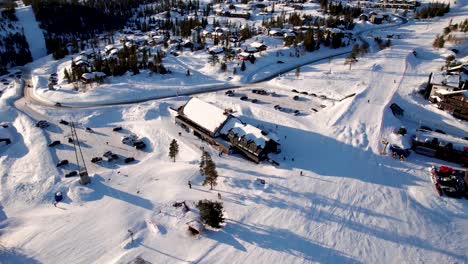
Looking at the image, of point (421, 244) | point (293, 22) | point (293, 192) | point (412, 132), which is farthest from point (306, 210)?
point (293, 22)

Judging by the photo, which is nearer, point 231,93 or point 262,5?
point 231,93

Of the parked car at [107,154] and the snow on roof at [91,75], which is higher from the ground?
the snow on roof at [91,75]

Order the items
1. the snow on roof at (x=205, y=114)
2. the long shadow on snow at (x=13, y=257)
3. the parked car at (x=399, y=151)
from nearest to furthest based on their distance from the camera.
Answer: the long shadow on snow at (x=13, y=257), the parked car at (x=399, y=151), the snow on roof at (x=205, y=114)

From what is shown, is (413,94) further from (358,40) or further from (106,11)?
(106,11)

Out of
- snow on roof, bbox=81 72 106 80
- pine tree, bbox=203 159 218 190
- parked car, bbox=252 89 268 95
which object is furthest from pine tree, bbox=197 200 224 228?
snow on roof, bbox=81 72 106 80

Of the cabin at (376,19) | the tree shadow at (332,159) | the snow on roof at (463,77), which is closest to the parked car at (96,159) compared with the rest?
the tree shadow at (332,159)

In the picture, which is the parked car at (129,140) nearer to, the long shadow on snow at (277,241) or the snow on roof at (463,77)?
the long shadow on snow at (277,241)

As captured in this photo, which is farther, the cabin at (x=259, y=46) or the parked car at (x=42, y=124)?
the cabin at (x=259, y=46)
